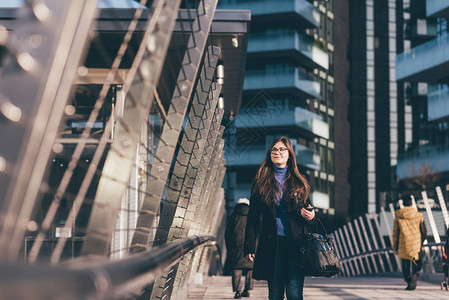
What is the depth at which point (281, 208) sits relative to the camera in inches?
240

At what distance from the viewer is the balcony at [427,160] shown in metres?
44.7

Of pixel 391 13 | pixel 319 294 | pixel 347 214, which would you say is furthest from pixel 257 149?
pixel 319 294

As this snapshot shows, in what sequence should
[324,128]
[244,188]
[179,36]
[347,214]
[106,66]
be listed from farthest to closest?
[347,214] < [324,128] < [244,188] < [106,66] < [179,36]

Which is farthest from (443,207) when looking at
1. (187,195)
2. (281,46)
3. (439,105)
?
(281,46)

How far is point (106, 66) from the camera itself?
12.0 m

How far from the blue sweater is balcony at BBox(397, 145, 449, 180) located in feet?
128

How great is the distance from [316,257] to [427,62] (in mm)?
38467

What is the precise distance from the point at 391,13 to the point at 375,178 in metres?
15.2

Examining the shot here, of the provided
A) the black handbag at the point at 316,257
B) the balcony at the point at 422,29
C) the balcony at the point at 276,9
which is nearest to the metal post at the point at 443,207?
the black handbag at the point at 316,257

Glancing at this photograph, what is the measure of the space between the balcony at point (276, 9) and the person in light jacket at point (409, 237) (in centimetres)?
4417

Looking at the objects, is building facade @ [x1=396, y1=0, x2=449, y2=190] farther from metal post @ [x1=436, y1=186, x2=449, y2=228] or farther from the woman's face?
the woman's face

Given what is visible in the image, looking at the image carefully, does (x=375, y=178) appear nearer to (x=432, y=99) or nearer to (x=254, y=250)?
(x=432, y=99)

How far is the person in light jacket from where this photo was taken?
14609 mm

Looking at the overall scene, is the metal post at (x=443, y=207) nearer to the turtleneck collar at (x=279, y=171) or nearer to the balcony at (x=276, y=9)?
the turtleneck collar at (x=279, y=171)
